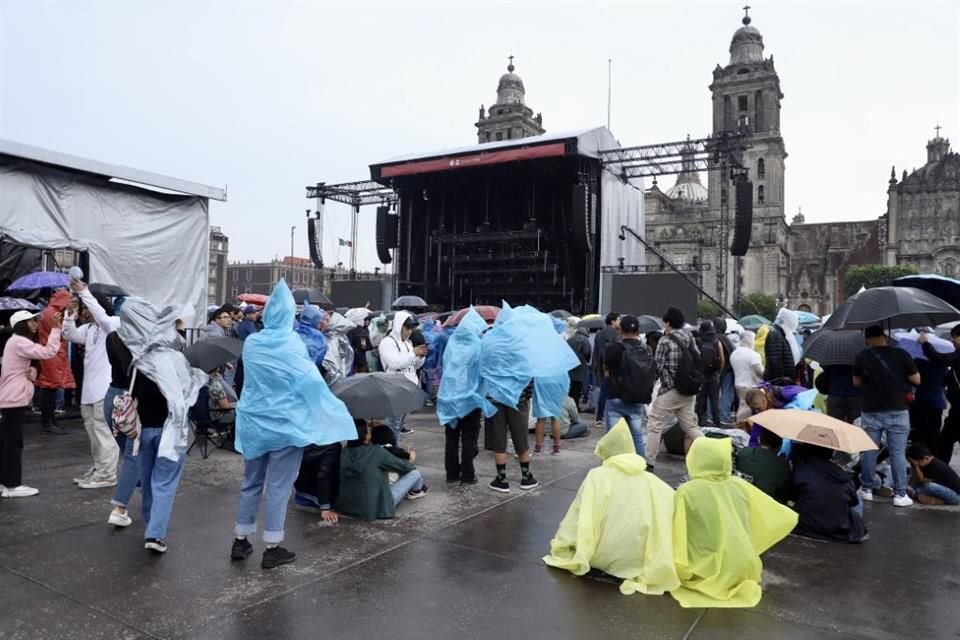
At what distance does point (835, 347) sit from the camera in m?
5.98

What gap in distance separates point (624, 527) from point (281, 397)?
2.17 metres

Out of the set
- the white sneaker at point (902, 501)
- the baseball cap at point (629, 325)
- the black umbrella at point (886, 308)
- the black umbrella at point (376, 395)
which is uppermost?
the black umbrella at point (886, 308)

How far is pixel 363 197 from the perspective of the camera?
29672 mm

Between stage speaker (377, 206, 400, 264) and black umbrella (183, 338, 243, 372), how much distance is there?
2285 cm

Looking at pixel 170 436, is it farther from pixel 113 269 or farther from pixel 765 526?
pixel 113 269

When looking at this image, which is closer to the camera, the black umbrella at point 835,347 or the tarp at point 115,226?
the black umbrella at point 835,347

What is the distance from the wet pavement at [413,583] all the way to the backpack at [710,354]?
2921mm

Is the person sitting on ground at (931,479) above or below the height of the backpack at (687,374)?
below

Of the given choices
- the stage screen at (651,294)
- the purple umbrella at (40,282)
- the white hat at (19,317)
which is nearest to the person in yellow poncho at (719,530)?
the white hat at (19,317)

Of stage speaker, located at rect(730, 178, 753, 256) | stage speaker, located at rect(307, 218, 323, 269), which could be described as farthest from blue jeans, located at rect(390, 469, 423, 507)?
stage speaker, located at rect(307, 218, 323, 269)

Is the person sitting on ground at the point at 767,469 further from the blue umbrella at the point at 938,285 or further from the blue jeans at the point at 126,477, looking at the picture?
the blue jeans at the point at 126,477

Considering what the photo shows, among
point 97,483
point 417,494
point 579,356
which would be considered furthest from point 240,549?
point 579,356

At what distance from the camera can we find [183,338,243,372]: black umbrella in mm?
5828

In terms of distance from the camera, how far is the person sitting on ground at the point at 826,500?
456 cm
